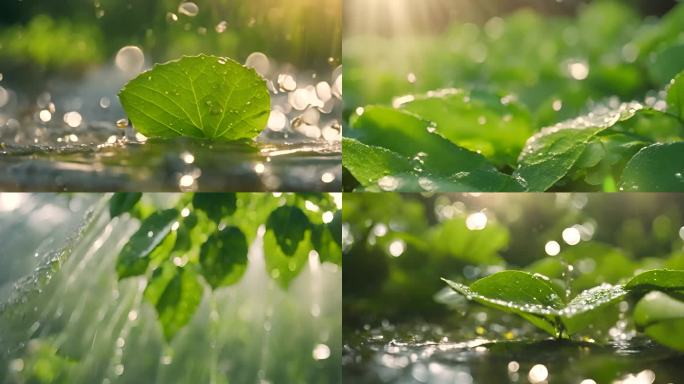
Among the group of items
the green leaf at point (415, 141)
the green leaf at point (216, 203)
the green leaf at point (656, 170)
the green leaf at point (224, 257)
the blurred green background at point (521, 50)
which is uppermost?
the green leaf at point (415, 141)

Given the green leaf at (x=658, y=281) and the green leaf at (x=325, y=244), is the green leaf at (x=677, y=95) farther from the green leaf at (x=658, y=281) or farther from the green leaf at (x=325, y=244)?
the green leaf at (x=325, y=244)

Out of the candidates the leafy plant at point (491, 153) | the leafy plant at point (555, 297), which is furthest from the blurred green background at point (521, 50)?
the leafy plant at point (555, 297)

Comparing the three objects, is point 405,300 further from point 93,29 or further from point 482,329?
point 93,29

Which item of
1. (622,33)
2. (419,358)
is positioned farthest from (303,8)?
(622,33)

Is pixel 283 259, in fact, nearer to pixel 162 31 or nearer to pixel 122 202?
pixel 122 202

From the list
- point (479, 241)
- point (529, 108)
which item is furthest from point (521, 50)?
point (479, 241)

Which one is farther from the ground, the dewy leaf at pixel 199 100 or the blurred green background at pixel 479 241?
the dewy leaf at pixel 199 100

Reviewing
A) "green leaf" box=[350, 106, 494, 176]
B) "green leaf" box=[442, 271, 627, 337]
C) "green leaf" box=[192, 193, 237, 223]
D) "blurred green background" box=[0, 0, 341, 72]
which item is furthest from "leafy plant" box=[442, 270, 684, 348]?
"blurred green background" box=[0, 0, 341, 72]
